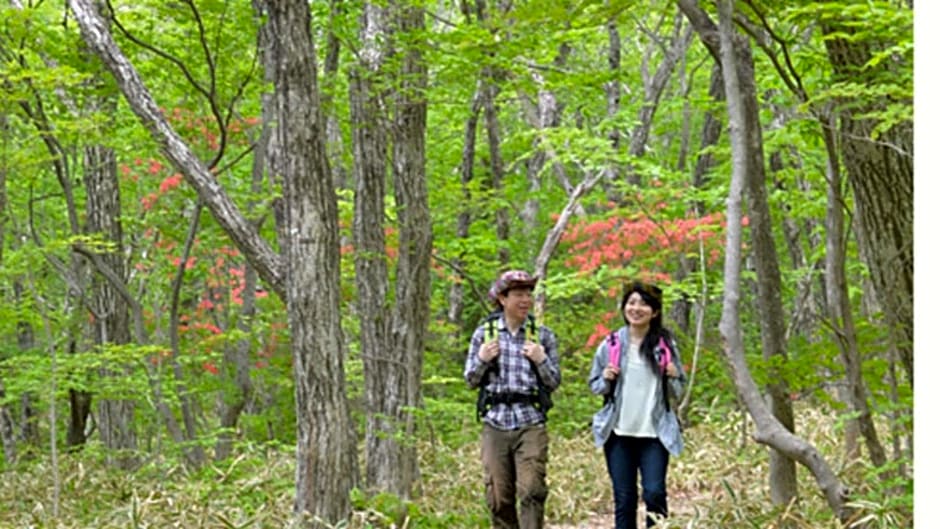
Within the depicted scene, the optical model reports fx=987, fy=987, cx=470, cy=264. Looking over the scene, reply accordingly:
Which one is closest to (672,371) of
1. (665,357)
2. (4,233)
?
(665,357)

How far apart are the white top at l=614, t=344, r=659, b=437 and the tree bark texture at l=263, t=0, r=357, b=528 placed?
1.66 metres

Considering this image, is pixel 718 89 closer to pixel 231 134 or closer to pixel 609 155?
pixel 609 155

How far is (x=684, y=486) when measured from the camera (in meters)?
9.37

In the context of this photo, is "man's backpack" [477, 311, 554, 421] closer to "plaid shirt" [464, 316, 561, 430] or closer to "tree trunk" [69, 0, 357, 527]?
"plaid shirt" [464, 316, 561, 430]

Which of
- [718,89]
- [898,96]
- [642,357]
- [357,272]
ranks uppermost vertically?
[718,89]

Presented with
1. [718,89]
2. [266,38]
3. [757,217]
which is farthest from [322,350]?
A: [718,89]

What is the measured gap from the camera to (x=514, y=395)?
18.5 feet

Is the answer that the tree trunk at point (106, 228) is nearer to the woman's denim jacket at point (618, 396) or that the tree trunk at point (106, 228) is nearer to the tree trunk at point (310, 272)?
the tree trunk at point (310, 272)

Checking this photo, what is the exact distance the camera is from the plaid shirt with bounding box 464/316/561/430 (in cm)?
561

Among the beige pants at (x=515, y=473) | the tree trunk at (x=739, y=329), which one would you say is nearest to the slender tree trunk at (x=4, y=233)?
the beige pants at (x=515, y=473)

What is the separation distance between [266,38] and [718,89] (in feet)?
32.0

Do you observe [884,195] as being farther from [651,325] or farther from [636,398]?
[636,398]

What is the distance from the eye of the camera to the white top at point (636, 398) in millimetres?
5324

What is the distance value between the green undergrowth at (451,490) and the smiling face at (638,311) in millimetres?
1100
